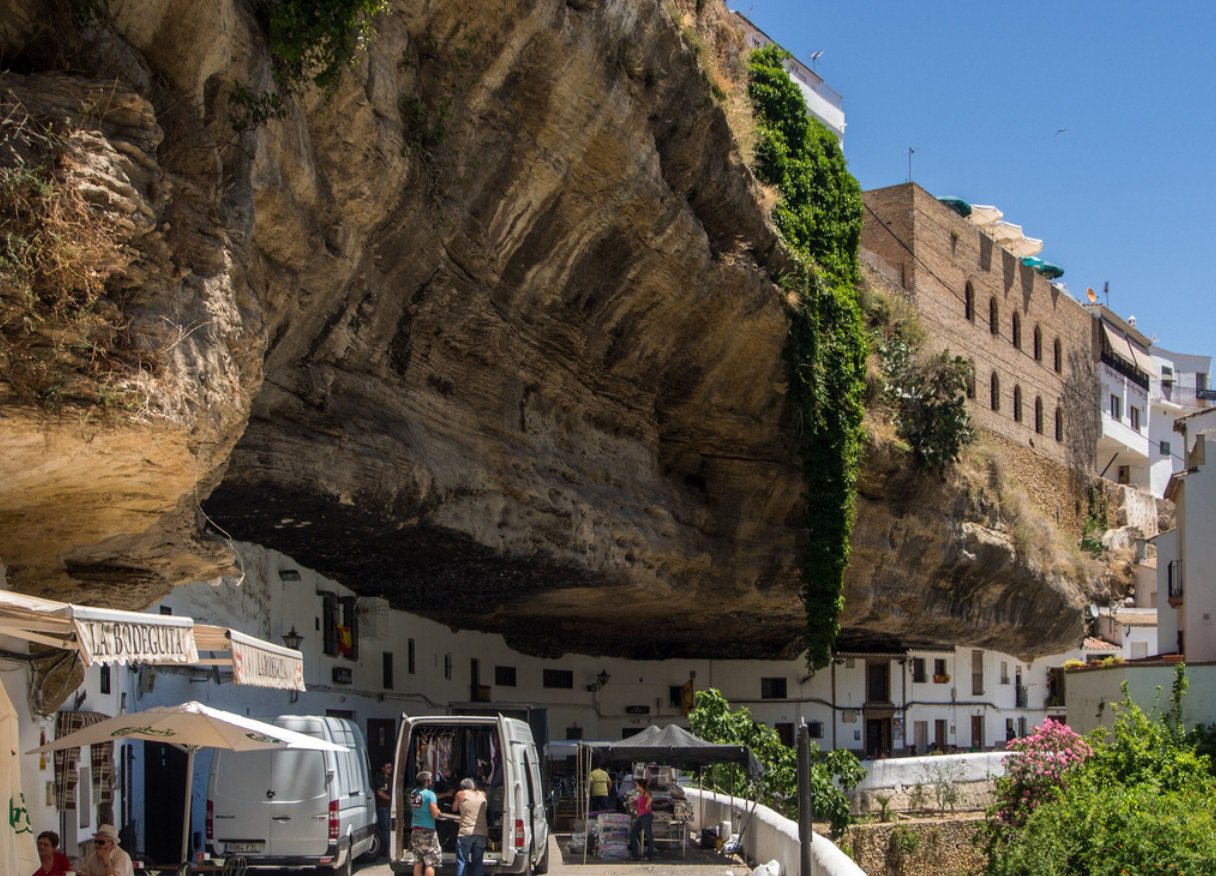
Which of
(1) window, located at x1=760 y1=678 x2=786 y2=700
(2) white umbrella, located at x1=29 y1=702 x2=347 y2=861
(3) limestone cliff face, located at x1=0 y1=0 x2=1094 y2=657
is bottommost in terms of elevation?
(1) window, located at x1=760 y1=678 x2=786 y2=700

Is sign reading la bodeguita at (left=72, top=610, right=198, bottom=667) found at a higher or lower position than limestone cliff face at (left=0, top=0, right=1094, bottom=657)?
lower

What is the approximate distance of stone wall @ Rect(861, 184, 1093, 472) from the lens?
39.7 metres

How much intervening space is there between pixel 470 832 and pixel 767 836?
4008 mm

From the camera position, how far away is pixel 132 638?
796 centimetres

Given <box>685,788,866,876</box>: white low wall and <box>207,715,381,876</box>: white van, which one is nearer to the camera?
<box>685,788,866,876</box>: white low wall

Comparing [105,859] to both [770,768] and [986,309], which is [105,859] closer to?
[770,768]

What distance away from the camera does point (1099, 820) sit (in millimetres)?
19922

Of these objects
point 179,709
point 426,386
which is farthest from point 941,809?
point 179,709

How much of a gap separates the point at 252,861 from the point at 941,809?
1869 centimetres

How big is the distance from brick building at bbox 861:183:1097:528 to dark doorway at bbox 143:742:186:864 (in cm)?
2175

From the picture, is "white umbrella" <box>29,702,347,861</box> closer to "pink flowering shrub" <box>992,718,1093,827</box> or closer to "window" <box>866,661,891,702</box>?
"pink flowering shrub" <box>992,718,1093,827</box>

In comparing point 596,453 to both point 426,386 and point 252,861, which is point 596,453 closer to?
point 426,386

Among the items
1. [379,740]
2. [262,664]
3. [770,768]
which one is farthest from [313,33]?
[379,740]

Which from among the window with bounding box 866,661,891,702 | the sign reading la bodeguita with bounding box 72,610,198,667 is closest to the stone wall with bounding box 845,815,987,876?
the window with bounding box 866,661,891,702
